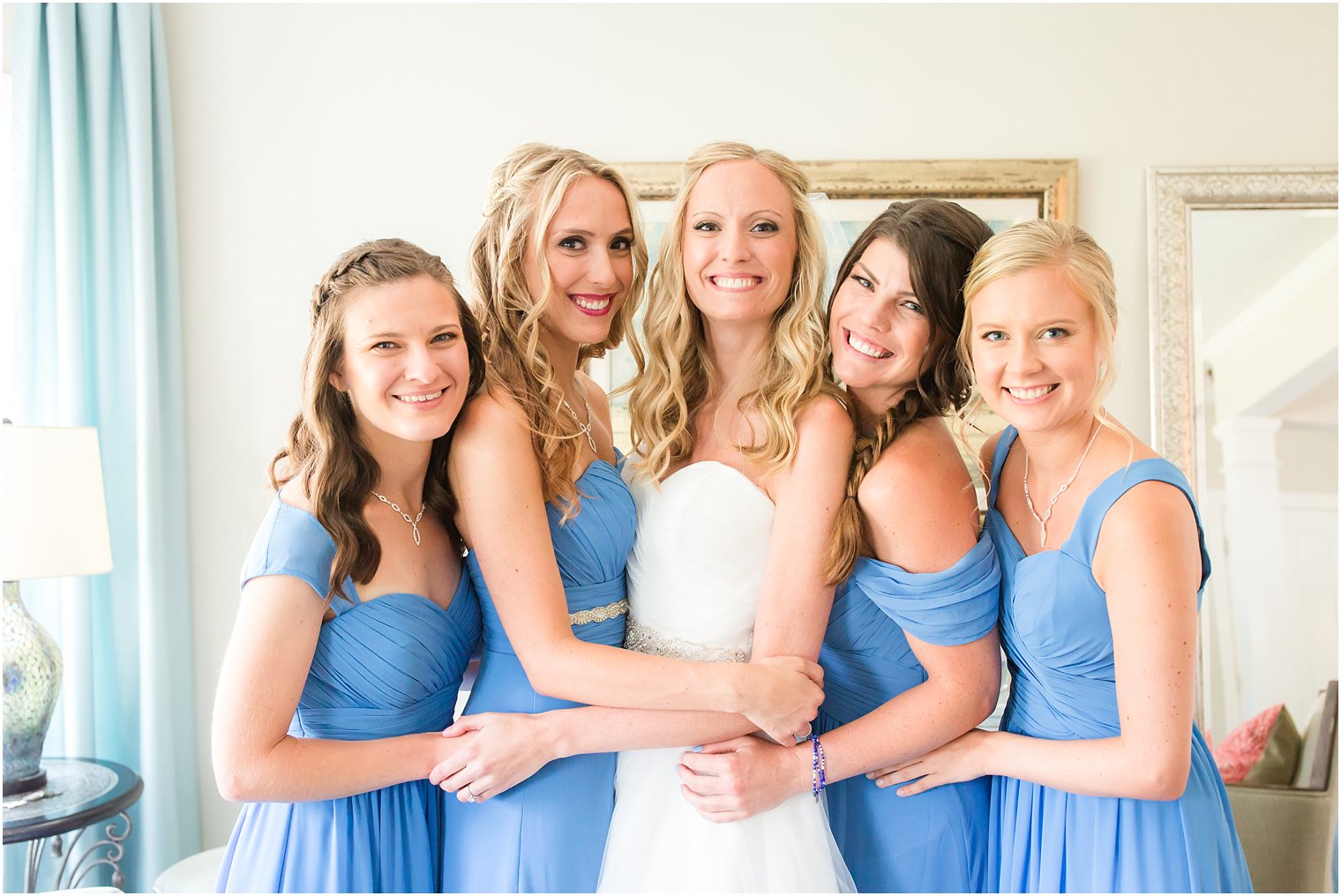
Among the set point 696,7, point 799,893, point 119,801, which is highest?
point 696,7

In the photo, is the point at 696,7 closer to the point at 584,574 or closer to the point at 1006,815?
the point at 584,574

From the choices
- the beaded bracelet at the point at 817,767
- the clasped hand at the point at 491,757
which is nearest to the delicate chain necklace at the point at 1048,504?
the beaded bracelet at the point at 817,767

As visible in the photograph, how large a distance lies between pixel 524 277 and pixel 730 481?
Answer: 0.54m

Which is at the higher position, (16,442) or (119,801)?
(16,442)

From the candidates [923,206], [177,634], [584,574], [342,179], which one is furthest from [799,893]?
[342,179]

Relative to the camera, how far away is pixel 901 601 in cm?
168

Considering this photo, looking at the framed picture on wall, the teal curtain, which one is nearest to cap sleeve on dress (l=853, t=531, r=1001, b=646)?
the framed picture on wall

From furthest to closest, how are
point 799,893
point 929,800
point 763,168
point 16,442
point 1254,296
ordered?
point 1254,296 < point 16,442 < point 763,168 < point 929,800 < point 799,893

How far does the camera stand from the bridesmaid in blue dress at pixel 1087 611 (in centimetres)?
148

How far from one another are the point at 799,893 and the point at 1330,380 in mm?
2817

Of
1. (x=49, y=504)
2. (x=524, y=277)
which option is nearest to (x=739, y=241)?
(x=524, y=277)

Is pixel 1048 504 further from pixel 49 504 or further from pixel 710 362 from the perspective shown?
pixel 49 504

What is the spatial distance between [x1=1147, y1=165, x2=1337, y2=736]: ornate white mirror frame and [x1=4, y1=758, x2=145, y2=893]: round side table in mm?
3316

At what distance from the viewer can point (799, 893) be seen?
1622 millimetres
